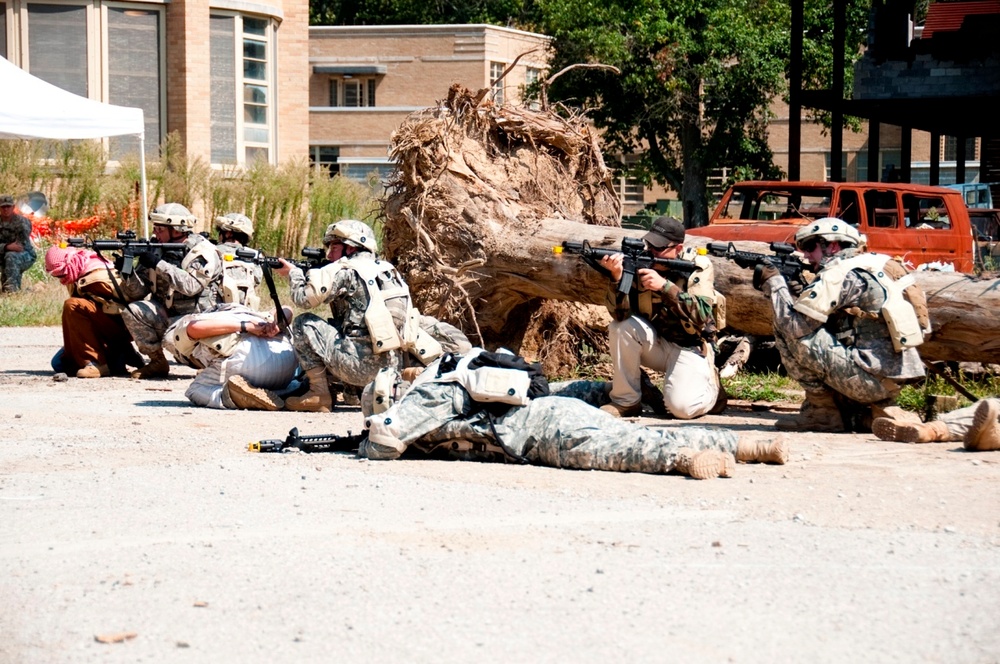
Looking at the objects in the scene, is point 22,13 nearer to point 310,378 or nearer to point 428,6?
point 310,378

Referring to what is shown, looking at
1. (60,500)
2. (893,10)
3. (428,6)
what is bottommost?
(60,500)

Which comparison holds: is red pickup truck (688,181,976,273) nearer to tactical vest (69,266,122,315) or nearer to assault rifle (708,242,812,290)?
assault rifle (708,242,812,290)

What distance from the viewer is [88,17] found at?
84.2ft

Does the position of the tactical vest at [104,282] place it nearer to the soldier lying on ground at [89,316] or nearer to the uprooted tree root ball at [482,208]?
the soldier lying on ground at [89,316]

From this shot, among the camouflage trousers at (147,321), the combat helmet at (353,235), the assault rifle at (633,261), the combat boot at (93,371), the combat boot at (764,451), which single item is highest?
the combat helmet at (353,235)

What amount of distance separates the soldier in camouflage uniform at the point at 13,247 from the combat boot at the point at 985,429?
47.2ft

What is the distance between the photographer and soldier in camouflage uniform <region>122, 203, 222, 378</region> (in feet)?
36.6

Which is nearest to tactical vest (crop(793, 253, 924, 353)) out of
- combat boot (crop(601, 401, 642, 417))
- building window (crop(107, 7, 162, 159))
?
combat boot (crop(601, 401, 642, 417))

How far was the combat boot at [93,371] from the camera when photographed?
11.7 m

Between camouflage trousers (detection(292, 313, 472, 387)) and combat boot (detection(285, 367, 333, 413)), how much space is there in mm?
56

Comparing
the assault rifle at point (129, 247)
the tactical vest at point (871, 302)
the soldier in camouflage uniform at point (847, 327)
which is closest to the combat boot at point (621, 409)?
A: the soldier in camouflage uniform at point (847, 327)

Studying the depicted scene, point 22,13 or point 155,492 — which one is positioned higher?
point 22,13

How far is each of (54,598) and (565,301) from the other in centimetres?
741

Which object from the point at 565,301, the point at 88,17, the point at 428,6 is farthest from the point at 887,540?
the point at 428,6
